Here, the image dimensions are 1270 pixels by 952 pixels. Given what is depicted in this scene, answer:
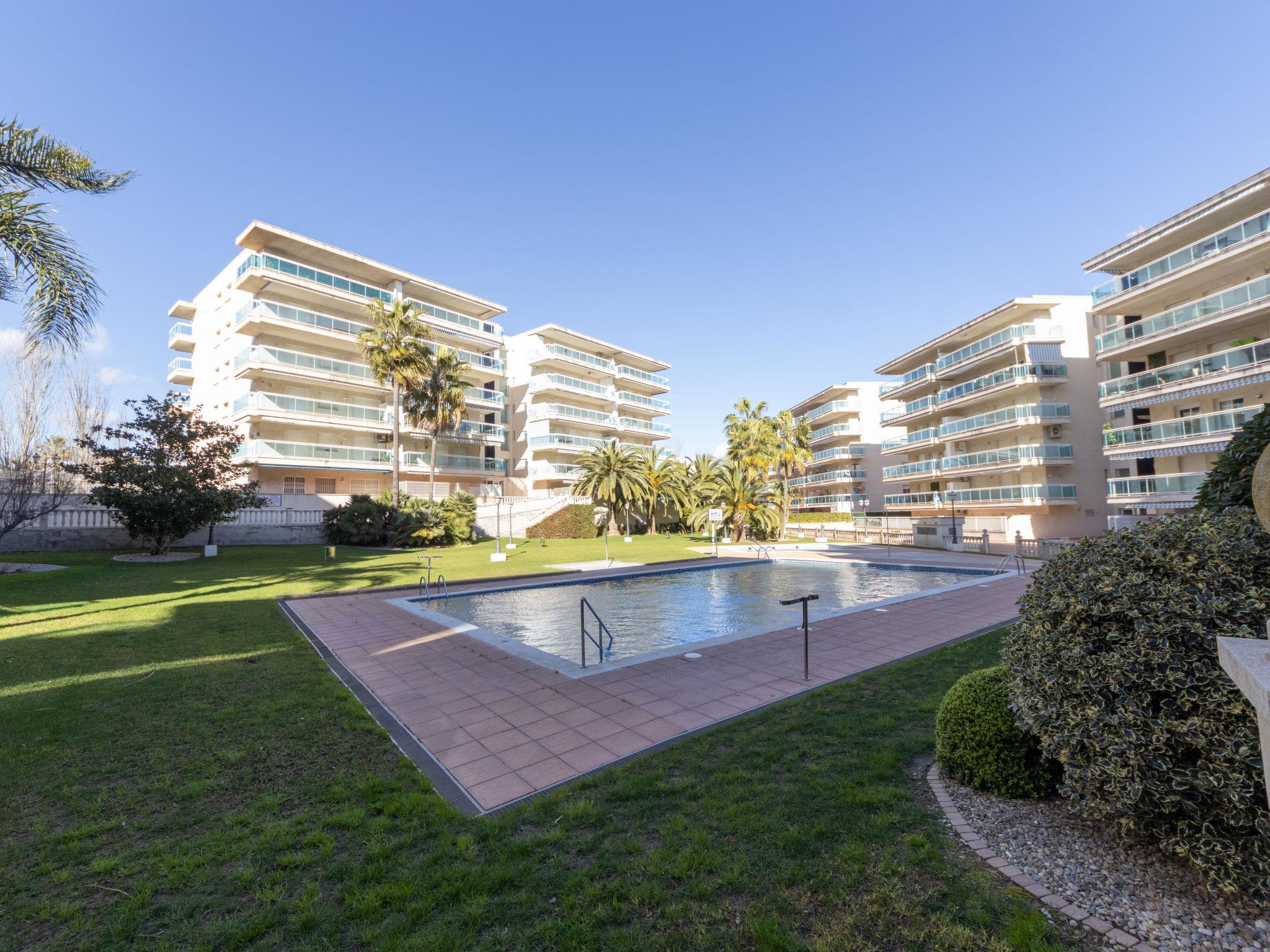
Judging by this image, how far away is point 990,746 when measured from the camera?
3.88m

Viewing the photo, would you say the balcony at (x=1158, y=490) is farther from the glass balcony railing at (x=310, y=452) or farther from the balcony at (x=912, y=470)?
the glass balcony railing at (x=310, y=452)

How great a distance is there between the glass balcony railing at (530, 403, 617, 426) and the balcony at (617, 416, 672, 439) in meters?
3.40

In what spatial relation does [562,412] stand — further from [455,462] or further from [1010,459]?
[1010,459]

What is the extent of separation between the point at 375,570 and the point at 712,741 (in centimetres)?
1713

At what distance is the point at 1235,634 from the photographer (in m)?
2.76

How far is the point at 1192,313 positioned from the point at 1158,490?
749 cm

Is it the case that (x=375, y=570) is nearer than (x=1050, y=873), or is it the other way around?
(x=1050, y=873)

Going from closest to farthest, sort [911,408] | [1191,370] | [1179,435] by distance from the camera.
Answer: [1191,370], [1179,435], [911,408]

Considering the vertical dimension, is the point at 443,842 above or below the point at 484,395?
below

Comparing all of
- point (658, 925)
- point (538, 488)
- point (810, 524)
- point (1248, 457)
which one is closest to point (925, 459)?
point (810, 524)

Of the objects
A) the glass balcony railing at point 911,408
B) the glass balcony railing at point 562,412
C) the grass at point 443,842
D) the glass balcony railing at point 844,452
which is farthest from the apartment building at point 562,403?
the grass at point 443,842

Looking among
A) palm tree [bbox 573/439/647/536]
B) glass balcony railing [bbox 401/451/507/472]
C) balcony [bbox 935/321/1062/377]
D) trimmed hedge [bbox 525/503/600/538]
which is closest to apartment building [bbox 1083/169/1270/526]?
balcony [bbox 935/321/1062/377]

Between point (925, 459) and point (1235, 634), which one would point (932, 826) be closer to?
point (1235, 634)

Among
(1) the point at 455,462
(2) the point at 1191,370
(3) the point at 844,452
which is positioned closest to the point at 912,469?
(3) the point at 844,452
